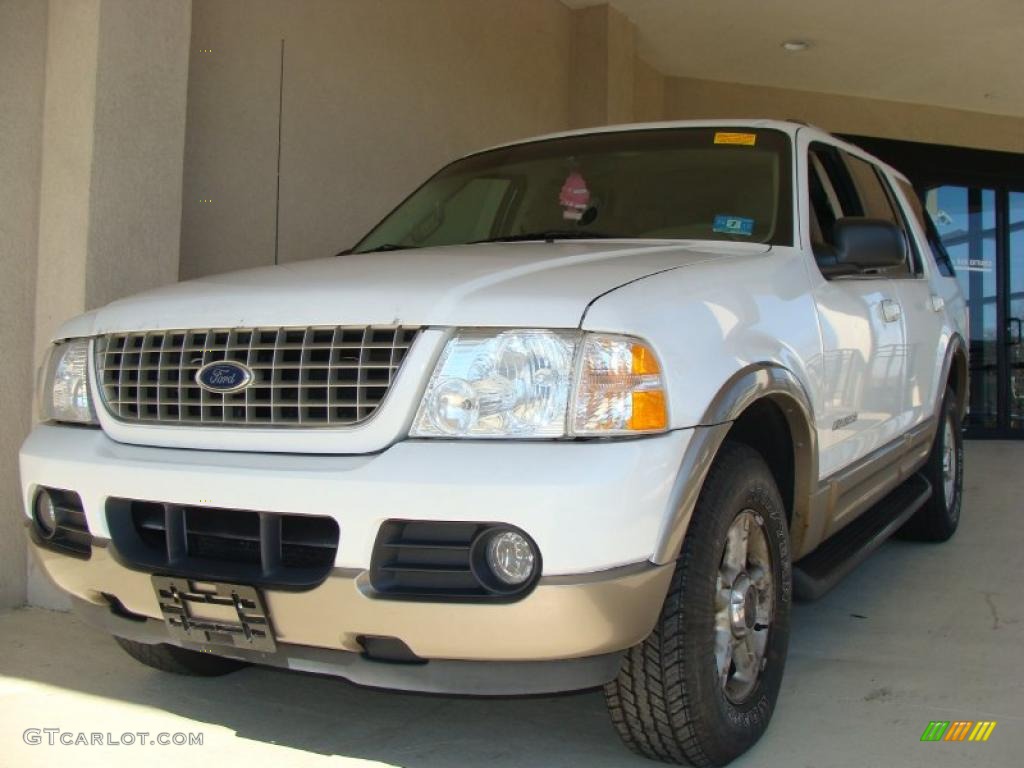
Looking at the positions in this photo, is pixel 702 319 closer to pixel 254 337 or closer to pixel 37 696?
pixel 254 337

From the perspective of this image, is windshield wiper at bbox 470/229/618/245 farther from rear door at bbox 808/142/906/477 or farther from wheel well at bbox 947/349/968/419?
wheel well at bbox 947/349/968/419

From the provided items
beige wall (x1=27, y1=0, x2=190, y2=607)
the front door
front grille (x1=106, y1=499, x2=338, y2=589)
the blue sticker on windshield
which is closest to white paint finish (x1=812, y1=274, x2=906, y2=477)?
the blue sticker on windshield

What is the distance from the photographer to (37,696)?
3006mm

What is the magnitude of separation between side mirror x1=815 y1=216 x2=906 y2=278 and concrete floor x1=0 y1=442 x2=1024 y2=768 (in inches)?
51.2

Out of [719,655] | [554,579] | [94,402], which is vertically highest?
[94,402]

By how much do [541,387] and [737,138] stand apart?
182 cm

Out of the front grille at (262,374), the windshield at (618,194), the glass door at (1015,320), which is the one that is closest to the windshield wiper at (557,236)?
the windshield at (618,194)

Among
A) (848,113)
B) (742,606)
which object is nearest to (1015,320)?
(848,113)

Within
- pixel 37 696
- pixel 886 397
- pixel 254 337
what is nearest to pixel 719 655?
pixel 254 337

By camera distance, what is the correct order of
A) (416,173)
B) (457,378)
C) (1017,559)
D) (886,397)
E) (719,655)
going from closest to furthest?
(457,378)
(719,655)
(886,397)
(1017,559)
(416,173)

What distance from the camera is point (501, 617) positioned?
1931 mm

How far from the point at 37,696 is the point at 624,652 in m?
1.92

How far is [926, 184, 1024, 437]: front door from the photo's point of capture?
35.0 ft

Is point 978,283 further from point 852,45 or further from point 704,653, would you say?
point 704,653
